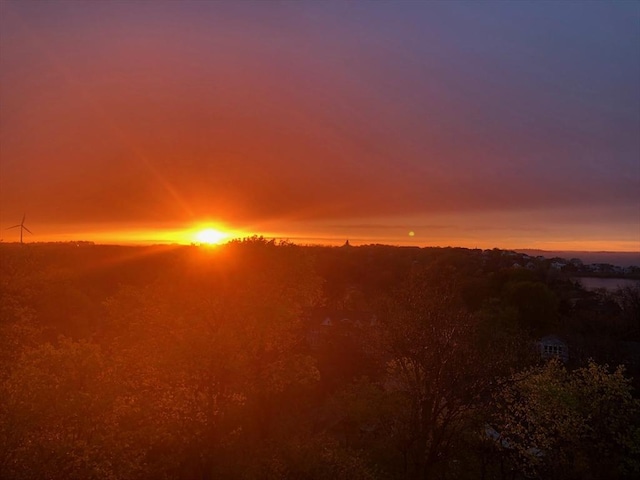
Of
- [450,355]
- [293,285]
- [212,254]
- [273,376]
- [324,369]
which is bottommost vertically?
[324,369]

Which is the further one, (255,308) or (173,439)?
(255,308)

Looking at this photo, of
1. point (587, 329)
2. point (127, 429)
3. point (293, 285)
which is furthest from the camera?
point (587, 329)

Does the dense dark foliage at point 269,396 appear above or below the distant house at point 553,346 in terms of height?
above

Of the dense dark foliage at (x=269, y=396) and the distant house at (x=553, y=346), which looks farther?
the distant house at (x=553, y=346)

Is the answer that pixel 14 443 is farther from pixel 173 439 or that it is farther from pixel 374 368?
pixel 374 368

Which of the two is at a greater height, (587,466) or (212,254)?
(212,254)

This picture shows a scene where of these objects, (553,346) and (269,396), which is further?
(553,346)

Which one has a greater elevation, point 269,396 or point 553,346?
point 269,396

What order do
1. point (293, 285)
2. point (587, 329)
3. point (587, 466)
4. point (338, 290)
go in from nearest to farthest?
point (587, 466) < point (293, 285) < point (587, 329) < point (338, 290)

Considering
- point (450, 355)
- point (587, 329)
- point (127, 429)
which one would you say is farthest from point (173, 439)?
point (587, 329)

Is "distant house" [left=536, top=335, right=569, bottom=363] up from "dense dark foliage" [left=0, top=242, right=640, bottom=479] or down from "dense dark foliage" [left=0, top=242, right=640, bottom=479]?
down

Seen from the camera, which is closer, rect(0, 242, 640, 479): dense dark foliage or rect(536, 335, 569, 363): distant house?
rect(0, 242, 640, 479): dense dark foliage
